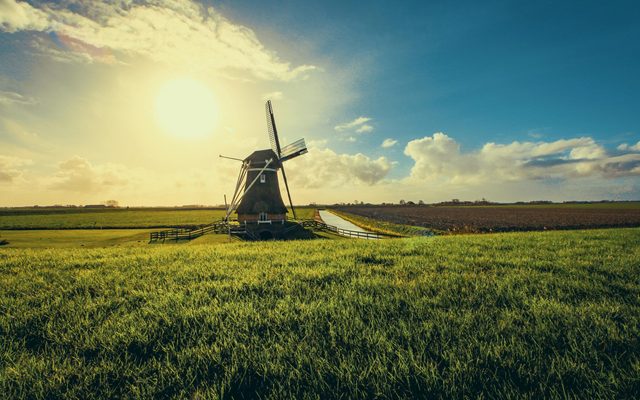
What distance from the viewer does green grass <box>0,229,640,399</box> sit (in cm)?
248

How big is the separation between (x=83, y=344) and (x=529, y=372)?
509 centimetres

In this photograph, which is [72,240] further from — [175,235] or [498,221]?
[498,221]

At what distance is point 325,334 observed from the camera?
135 inches

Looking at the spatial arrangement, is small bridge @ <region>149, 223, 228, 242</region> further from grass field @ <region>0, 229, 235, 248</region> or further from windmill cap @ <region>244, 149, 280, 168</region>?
windmill cap @ <region>244, 149, 280, 168</region>

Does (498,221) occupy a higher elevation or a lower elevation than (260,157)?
lower

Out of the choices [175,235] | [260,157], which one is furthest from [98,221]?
[260,157]

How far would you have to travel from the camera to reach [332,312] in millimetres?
4031

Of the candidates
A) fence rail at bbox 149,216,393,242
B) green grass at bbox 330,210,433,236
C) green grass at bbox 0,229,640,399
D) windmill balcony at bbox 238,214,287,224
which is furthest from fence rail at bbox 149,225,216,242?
green grass at bbox 0,229,640,399

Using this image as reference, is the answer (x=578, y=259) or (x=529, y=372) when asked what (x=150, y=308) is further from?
(x=578, y=259)

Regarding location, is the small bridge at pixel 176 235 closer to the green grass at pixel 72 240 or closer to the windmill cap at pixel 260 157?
the green grass at pixel 72 240

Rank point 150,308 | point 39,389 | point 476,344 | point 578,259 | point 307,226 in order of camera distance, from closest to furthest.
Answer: point 39,389, point 476,344, point 150,308, point 578,259, point 307,226

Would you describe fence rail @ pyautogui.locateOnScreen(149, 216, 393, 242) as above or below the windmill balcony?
below

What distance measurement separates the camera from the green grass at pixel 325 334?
97.7 inches

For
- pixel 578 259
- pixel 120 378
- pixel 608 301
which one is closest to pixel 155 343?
pixel 120 378
